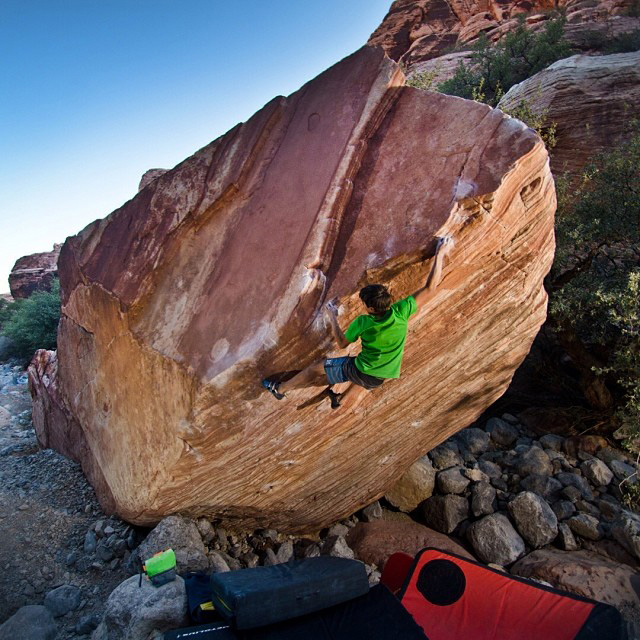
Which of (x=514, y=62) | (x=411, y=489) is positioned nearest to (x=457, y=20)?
(x=514, y=62)

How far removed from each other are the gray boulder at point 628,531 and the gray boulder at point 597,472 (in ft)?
2.91

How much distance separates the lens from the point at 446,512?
6949 mm

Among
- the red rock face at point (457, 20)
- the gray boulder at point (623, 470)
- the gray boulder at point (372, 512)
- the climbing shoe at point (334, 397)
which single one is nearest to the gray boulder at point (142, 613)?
the climbing shoe at point (334, 397)

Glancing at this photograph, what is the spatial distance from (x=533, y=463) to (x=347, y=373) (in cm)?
514

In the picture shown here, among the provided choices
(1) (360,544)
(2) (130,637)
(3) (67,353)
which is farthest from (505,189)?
(3) (67,353)

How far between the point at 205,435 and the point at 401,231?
2675mm

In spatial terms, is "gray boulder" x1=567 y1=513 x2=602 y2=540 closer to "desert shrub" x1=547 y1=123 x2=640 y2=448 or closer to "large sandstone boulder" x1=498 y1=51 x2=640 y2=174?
"desert shrub" x1=547 y1=123 x2=640 y2=448

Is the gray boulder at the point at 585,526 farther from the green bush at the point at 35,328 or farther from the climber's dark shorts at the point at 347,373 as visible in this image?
the green bush at the point at 35,328

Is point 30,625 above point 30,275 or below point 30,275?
below

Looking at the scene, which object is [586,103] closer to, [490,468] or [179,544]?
[490,468]

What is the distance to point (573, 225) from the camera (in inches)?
339

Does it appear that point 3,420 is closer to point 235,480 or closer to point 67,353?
point 67,353

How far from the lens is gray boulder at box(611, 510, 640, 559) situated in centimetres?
584

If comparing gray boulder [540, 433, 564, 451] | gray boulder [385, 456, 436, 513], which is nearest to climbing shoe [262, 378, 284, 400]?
gray boulder [385, 456, 436, 513]
